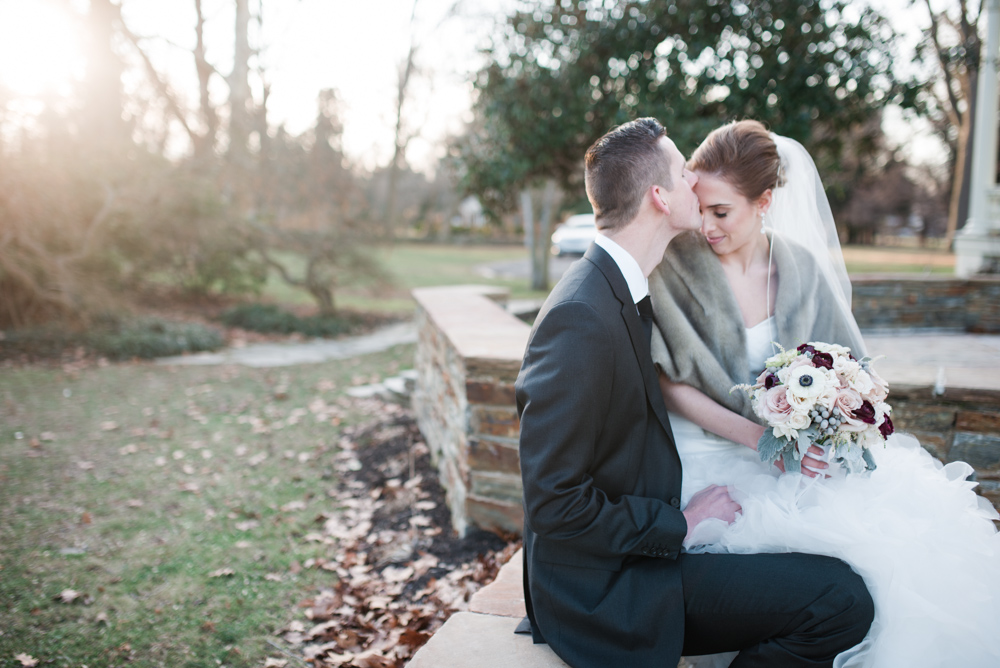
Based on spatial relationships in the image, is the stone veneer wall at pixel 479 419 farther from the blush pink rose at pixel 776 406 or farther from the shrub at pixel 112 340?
the shrub at pixel 112 340

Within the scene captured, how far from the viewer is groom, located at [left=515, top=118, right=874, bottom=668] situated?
1832 mm

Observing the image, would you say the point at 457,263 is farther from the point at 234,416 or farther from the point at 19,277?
the point at 234,416

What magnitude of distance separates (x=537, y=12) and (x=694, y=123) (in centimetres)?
A: 211

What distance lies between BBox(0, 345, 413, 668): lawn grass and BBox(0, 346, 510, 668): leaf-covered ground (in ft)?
0.04

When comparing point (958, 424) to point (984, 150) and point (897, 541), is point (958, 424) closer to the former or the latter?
point (897, 541)

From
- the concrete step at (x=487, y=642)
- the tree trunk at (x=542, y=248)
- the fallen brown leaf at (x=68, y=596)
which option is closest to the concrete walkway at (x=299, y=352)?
the tree trunk at (x=542, y=248)

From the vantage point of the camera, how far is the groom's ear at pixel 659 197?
2.15 metres

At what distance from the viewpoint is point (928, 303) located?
24.4 feet

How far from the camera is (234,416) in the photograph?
6.48 m

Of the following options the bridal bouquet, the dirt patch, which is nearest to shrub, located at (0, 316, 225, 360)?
the dirt patch

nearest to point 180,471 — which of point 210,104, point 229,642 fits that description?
point 229,642

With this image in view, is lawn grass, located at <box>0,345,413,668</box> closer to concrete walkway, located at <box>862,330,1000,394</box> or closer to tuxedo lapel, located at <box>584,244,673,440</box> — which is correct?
tuxedo lapel, located at <box>584,244,673,440</box>

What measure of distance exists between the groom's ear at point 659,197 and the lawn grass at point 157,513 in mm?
2558

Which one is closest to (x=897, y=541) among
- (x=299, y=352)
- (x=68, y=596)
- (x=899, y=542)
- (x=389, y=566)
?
(x=899, y=542)
